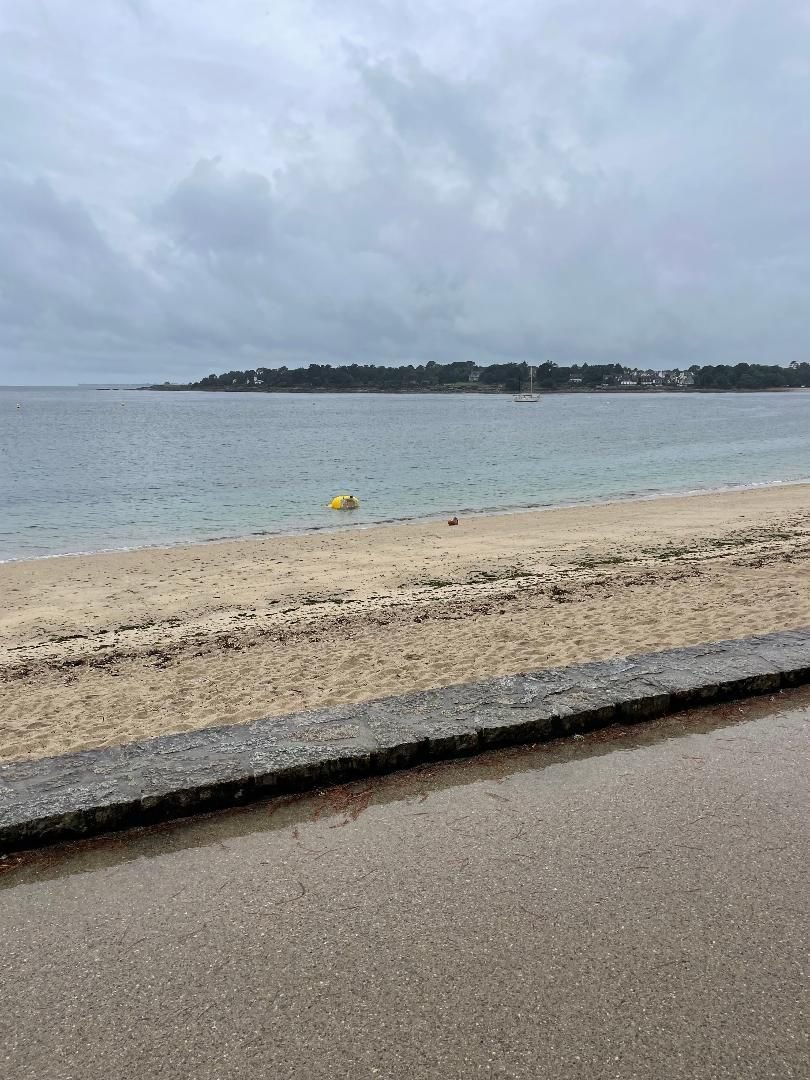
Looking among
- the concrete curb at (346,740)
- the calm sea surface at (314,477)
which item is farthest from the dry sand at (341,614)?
the calm sea surface at (314,477)

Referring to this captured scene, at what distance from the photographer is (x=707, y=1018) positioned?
6.84 feet

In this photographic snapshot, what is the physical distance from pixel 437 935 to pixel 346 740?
1369 mm

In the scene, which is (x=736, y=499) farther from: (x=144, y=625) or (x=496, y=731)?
(x=496, y=731)

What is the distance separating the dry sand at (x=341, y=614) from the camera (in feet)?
18.9

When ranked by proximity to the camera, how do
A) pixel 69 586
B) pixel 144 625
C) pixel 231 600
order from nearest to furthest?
pixel 144 625, pixel 231 600, pixel 69 586

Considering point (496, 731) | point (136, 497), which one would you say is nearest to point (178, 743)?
point (496, 731)

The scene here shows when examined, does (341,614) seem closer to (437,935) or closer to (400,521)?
(437,935)

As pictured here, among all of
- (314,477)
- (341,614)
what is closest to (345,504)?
(314,477)

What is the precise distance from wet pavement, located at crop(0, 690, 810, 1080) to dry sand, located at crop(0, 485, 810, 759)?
7.20 ft

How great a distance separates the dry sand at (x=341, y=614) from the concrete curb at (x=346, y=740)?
1.26 metres

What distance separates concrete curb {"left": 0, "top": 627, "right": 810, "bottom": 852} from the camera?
3.20 meters

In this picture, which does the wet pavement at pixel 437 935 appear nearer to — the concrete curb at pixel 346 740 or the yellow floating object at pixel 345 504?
the concrete curb at pixel 346 740

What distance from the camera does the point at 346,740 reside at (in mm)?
3730

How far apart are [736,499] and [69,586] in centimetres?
1787
